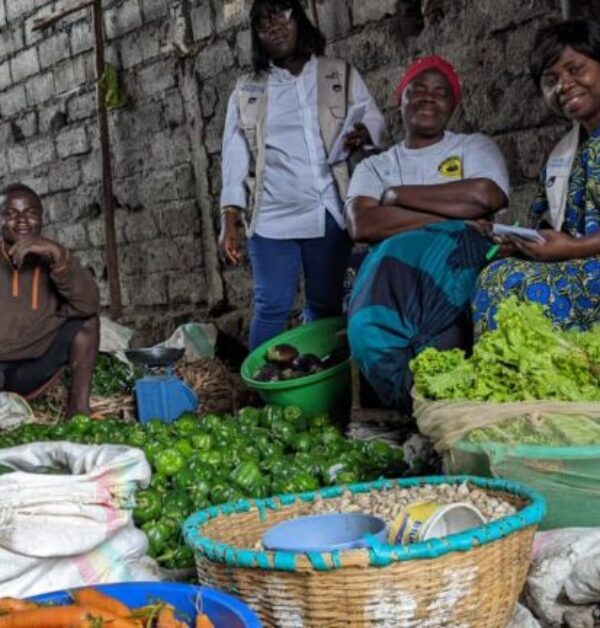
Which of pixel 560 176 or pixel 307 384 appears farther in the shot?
pixel 307 384

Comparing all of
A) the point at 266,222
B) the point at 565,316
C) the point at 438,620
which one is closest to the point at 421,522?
the point at 438,620

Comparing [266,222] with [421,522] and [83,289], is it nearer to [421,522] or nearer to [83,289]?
[83,289]

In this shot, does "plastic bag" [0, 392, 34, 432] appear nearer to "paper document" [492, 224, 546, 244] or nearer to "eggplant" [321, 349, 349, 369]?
"eggplant" [321, 349, 349, 369]

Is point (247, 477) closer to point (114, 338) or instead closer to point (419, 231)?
point (419, 231)

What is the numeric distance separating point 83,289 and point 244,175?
1086 mm

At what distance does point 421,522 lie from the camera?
2205 mm

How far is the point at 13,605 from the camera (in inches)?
76.1

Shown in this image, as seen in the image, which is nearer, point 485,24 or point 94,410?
point 485,24

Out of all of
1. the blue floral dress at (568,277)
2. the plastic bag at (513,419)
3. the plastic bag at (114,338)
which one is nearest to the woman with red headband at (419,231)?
the blue floral dress at (568,277)

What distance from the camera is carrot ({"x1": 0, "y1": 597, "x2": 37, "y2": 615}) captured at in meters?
1.91

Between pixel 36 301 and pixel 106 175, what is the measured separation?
3.06m

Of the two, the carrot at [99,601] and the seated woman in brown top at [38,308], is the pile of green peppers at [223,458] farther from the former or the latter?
the seated woman in brown top at [38,308]

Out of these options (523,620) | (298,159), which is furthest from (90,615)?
(298,159)

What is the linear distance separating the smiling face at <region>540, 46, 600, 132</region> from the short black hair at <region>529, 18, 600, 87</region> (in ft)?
0.06
